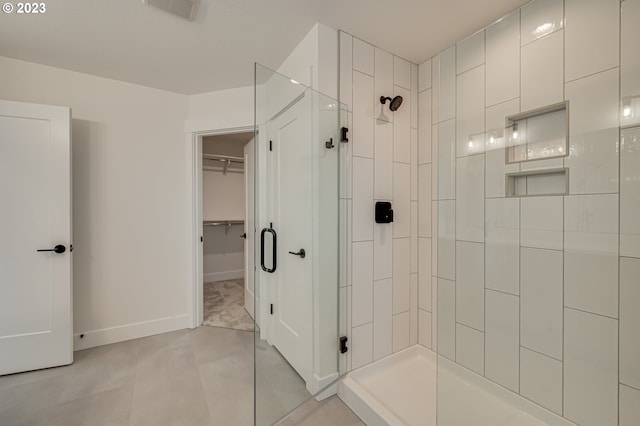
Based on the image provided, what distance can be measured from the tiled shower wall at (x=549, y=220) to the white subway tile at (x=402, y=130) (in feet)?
0.83

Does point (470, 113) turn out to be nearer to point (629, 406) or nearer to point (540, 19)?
point (540, 19)

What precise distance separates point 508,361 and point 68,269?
11.2 ft

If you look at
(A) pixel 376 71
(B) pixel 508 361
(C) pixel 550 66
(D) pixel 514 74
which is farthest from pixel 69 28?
(B) pixel 508 361

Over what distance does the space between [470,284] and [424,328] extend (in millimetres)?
638

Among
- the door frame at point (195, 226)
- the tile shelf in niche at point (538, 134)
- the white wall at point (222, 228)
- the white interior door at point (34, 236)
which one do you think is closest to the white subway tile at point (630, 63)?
the tile shelf in niche at point (538, 134)

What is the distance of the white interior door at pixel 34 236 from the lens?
6.36ft

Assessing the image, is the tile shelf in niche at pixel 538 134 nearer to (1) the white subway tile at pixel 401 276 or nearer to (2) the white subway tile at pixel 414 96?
(2) the white subway tile at pixel 414 96

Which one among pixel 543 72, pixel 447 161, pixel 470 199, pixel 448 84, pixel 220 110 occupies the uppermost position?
pixel 220 110

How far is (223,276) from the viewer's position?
465cm

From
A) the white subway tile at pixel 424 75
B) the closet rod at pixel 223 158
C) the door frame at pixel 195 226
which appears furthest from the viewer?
the closet rod at pixel 223 158

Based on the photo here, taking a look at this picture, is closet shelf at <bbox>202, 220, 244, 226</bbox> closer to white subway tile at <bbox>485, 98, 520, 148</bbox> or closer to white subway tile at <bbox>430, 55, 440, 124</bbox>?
white subway tile at <bbox>430, 55, 440, 124</bbox>

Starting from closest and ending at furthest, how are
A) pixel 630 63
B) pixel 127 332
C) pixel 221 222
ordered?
1. pixel 630 63
2. pixel 127 332
3. pixel 221 222

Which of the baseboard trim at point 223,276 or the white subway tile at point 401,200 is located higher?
the white subway tile at point 401,200
